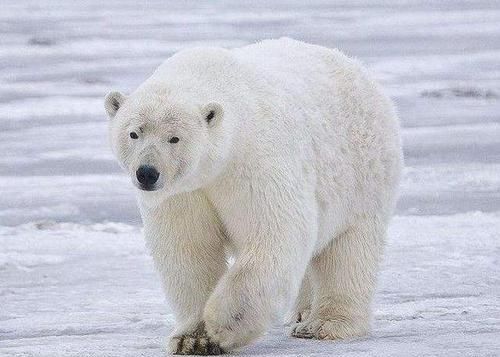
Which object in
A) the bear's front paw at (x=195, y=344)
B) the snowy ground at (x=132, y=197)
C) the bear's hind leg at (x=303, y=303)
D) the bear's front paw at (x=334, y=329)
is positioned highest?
the bear's front paw at (x=195, y=344)

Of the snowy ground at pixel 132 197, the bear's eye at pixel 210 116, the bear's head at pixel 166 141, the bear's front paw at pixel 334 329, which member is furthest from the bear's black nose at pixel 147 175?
the bear's front paw at pixel 334 329

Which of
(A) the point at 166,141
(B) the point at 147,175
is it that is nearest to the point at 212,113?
(A) the point at 166,141

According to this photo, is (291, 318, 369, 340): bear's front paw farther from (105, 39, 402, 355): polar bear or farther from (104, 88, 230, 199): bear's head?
(104, 88, 230, 199): bear's head

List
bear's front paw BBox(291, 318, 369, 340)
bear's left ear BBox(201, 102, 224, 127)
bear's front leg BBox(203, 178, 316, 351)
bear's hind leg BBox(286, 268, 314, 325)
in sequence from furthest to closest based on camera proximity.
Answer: bear's hind leg BBox(286, 268, 314, 325)
bear's front paw BBox(291, 318, 369, 340)
bear's front leg BBox(203, 178, 316, 351)
bear's left ear BBox(201, 102, 224, 127)

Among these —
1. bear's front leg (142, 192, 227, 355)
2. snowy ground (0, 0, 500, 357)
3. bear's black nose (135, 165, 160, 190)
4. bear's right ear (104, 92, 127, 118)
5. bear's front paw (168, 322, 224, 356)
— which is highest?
bear's right ear (104, 92, 127, 118)

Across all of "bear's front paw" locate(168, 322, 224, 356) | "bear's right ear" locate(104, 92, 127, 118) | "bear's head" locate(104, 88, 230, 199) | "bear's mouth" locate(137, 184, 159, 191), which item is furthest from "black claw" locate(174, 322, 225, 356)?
"bear's right ear" locate(104, 92, 127, 118)

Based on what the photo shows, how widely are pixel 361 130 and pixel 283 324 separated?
0.92m

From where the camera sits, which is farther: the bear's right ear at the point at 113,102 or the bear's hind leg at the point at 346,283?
the bear's hind leg at the point at 346,283

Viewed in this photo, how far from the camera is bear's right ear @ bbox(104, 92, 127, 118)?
4676 millimetres

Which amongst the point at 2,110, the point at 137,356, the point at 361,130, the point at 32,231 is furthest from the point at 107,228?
the point at 2,110

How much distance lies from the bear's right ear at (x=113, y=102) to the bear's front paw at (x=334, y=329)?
4.27 ft

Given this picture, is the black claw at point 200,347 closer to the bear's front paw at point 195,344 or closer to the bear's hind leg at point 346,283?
the bear's front paw at point 195,344

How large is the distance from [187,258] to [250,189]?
1.31 ft

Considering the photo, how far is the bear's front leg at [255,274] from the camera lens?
15.8 ft
